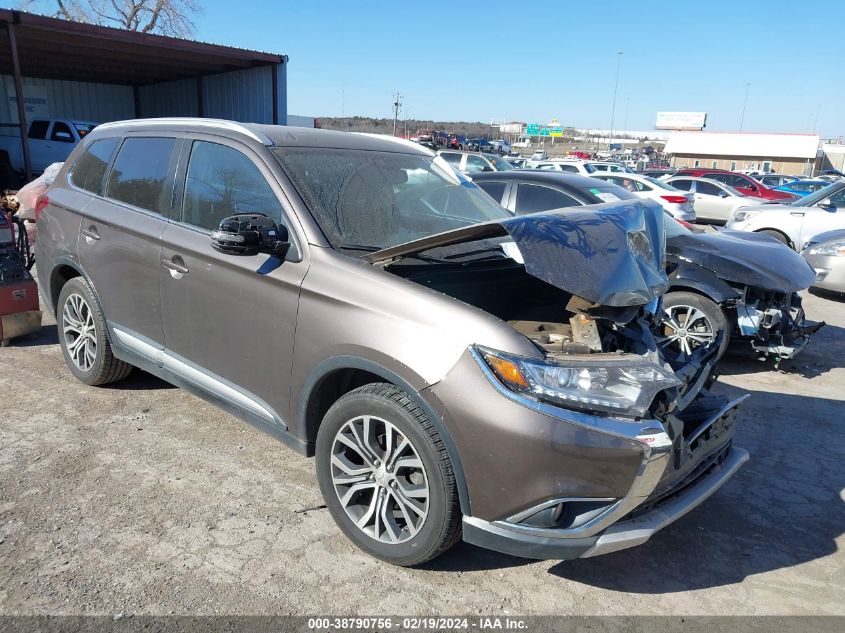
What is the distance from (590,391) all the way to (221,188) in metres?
2.34

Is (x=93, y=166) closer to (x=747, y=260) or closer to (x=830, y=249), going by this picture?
(x=747, y=260)

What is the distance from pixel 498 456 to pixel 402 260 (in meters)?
1.12

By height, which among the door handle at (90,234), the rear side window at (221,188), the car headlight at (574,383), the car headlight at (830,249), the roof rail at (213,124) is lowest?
the car headlight at (830,249)

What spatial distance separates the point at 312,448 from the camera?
3135 millimetres

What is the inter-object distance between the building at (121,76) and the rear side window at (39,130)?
1.14 feet

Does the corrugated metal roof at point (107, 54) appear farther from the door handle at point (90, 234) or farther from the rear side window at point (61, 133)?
the door handle at point (90, 234)

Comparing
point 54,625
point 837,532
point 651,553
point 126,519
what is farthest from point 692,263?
point 54,625

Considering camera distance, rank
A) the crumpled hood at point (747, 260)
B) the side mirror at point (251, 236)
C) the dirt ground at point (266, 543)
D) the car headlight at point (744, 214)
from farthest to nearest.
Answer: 1. the car headlight at point (744, 214)
2. the crumpled hood at point (747, 260)
3. the side mirror at point (251, 236)
4. the dirt ground at point (266, 543)

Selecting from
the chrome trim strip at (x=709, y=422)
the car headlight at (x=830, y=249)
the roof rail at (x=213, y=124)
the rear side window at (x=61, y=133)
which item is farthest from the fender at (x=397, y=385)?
the rear side window at (x=61, y=133)

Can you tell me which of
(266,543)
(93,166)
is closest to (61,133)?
(93,166)

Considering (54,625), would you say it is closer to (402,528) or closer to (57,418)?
(402,528)

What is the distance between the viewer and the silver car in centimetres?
857

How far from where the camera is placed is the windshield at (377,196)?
3229 mm

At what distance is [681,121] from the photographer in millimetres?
98750
